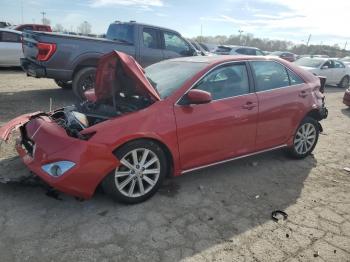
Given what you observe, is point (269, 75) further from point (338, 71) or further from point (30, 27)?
point (30, 27)

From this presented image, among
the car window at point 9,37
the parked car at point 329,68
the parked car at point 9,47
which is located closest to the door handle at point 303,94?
the parked car at point 329,68

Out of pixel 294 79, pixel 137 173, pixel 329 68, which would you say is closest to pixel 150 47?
pixel 294 79

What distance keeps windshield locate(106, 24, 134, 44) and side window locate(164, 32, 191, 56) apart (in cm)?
101

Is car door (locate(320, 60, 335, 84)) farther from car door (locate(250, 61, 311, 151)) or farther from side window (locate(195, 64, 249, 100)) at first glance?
side window (locate(195, 64, 249, 100))

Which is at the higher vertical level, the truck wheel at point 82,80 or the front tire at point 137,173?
the truck wheel at point 82,80

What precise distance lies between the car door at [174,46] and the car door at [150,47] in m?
0.17

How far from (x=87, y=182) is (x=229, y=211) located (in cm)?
160

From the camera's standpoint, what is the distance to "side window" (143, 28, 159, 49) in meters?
9.34

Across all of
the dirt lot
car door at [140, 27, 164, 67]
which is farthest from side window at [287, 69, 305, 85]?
car door at [140, 27, 164, 67]

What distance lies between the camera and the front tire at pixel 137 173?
3.67 meters

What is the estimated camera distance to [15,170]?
13.3 ft

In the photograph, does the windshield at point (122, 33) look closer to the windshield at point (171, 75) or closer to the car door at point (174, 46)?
the car door at point (174, 46)

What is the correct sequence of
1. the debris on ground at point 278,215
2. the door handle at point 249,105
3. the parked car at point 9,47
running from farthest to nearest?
1. the parked car at point 9,47
2. the door handle at point 249,105
3. the debris on ground at point 278,215

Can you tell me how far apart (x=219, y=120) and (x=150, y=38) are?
19.1 feet
